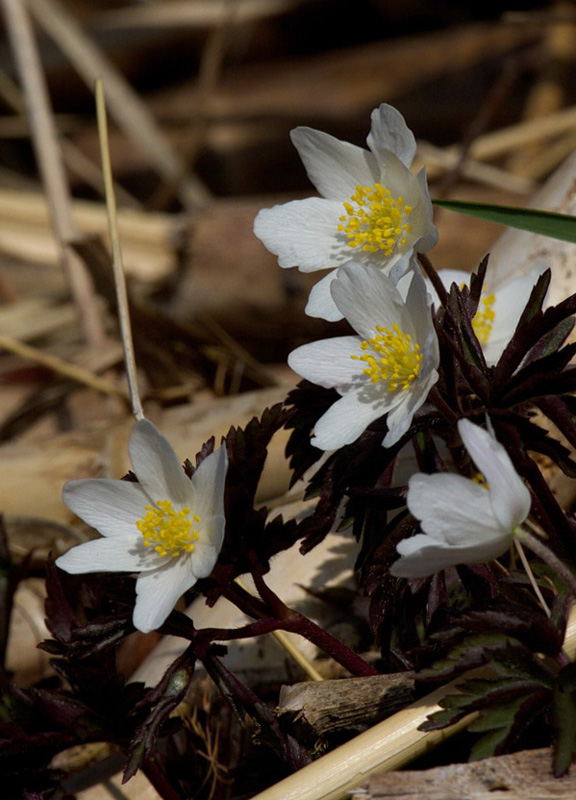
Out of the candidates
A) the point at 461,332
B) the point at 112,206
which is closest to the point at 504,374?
the point at 461,332

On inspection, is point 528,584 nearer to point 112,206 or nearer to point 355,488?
point 355,488

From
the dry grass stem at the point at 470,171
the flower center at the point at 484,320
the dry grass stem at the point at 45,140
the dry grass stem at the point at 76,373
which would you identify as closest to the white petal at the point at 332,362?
the flower center at the point at 484,320

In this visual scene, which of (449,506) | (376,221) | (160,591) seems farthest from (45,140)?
(449,506)

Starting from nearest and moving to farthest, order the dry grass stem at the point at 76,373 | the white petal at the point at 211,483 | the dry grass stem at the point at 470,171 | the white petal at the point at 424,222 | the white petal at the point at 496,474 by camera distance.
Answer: the white petal at the point at 496,474 → the white petal at the point at 211,483 → the white petal at the point at 424,222 → the dry grass stem at the point at 76,373 → the dry grass stem at the point at 470,171

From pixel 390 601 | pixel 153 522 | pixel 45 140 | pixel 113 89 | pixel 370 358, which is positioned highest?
pixel 113 89

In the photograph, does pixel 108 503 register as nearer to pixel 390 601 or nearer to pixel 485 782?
pixel 390 601

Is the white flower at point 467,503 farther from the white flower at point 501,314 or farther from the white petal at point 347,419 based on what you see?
the white flower at point 501,314

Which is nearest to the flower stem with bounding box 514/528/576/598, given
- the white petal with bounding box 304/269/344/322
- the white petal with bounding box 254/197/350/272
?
the white petal with bounding box 304/269/344/322
